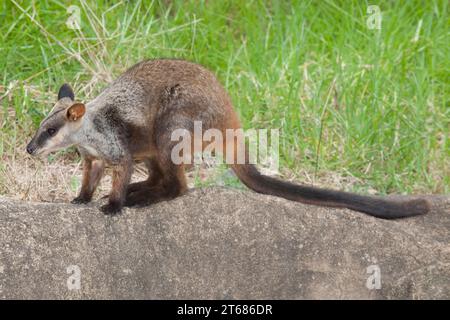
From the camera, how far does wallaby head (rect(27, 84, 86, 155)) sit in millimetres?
5266

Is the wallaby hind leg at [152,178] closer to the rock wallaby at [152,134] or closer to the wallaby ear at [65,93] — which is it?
the rock wallaby at [152,134]

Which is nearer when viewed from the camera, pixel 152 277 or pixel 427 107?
pixel 152 277

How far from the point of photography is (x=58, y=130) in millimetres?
5320

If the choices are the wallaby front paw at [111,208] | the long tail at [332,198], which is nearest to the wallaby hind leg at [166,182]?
the wallaby front paw at [111,208]

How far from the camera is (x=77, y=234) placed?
494 cm

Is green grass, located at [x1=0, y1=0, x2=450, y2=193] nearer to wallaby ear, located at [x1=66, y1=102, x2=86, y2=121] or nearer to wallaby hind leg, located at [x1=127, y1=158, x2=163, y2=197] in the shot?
wallaby hind leg, located at [x1=127, y1=158, x2=163, y2=197]

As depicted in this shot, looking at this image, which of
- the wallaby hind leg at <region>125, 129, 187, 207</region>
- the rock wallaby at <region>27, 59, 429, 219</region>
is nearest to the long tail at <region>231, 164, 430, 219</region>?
the rock wallaby at <region>27, 59, 429, 219</region>

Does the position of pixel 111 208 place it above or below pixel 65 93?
below

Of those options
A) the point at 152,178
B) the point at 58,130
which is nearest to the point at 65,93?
the point at 58,130

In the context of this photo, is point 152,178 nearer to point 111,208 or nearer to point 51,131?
point 111,208

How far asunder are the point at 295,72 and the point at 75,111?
3196 mm
